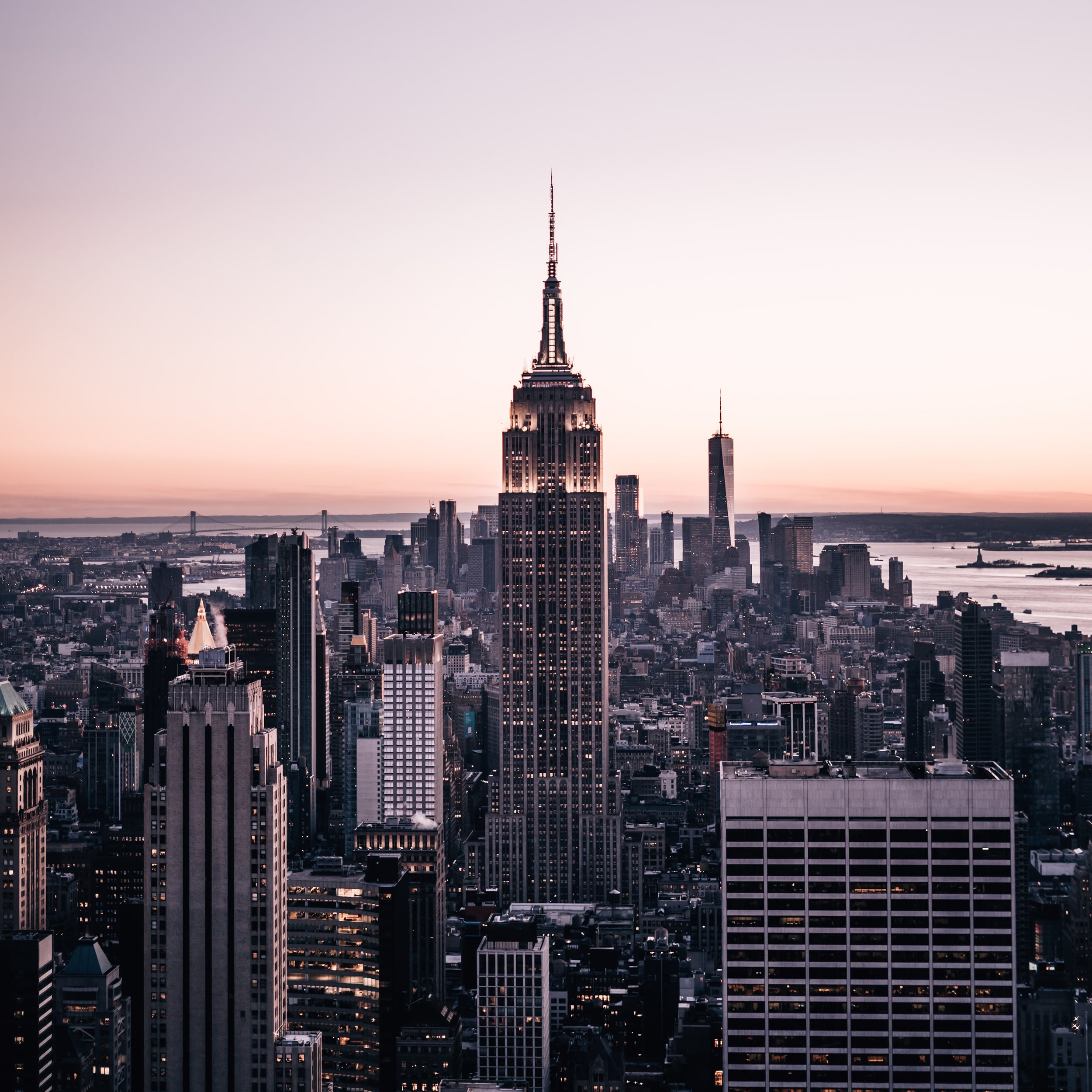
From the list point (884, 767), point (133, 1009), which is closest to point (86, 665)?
point (133, 1009)

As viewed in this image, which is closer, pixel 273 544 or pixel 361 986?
pixel 361 986

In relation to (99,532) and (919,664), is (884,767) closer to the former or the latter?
(99,532)

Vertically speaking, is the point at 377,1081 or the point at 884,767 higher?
the point at 884,767

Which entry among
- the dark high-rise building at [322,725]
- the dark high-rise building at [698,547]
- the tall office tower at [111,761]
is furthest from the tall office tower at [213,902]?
the dark high-rise building at [698,547]

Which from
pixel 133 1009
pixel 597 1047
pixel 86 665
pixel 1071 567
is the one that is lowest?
pixel 597 1047

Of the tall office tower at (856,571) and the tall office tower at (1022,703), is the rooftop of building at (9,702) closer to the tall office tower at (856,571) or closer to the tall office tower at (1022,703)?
the tall office tower at (856,571)

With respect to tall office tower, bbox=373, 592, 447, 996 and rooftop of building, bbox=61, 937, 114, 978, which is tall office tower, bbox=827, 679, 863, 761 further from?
rooftop of building, bbox=61, 937, 114, 978
